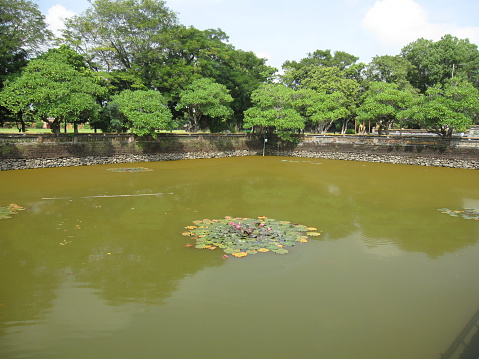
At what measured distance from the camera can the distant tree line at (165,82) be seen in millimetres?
18594

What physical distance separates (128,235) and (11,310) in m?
3.07

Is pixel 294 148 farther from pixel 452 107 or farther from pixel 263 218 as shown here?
pixel 263 218

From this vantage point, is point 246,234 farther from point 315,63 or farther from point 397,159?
point 315,63

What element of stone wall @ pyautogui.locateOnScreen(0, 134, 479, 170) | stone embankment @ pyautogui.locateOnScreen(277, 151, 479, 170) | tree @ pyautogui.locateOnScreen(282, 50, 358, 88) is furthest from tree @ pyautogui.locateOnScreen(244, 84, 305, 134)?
tree @ pyautogui.locateOnScreen(282, 50, 358, 88)

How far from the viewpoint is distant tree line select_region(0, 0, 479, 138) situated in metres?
18.6

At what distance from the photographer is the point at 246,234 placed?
7324 millimetres

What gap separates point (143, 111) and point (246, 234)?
54.3 feet

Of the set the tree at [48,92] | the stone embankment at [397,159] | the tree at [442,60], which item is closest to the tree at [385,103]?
the stone embankment at [397,159]

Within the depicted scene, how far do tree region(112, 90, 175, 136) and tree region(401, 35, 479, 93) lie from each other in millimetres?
28140

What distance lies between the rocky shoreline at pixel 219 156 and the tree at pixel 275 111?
262cm

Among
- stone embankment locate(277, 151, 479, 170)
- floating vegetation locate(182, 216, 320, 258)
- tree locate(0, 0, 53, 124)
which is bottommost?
floating vegetation locate(182, 216, 320, 258)

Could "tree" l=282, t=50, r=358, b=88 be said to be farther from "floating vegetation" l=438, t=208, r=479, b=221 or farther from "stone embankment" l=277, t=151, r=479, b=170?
"floating vegetation" l=438, t=208, r=479, b=221

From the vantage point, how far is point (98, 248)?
6.50 metres

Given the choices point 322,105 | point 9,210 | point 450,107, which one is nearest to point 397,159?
point 450,107
